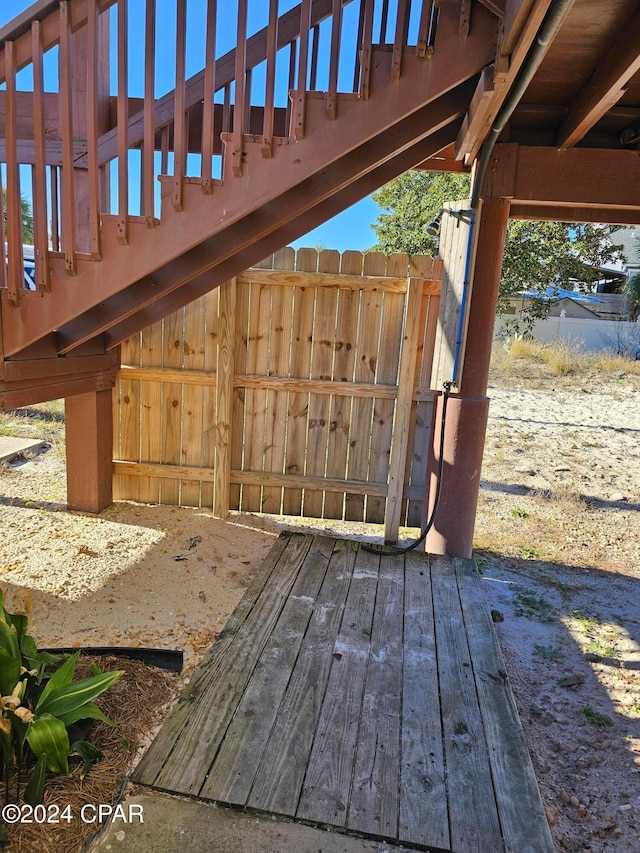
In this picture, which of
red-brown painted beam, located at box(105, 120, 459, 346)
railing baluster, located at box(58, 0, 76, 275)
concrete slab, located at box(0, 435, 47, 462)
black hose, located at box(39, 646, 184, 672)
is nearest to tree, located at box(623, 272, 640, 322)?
red-brown painted beam, located at box(105, 120, 459, 346)

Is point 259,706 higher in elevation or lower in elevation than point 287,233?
lower

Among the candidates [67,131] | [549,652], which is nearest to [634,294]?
[549,652]

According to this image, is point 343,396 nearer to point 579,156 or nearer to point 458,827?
point 579,156

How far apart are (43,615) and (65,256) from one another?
1929 millimetres

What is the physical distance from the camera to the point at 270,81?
101 inches

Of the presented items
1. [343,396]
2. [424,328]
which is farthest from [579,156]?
[343,396]

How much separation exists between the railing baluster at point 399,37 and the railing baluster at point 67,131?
149 centimetres

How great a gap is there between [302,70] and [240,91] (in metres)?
0.30

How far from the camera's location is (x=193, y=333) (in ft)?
14.5

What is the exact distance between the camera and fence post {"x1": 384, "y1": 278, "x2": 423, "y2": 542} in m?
3.92

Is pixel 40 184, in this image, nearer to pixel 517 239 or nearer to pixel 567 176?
pixel 567 176

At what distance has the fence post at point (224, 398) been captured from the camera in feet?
13.7

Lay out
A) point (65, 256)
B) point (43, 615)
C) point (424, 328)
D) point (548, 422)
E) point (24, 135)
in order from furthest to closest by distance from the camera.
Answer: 1. point (548, 422)
2. point (424, 328)
3. point (24, 135)
4. point (43, 615)
5. point (65, 256)

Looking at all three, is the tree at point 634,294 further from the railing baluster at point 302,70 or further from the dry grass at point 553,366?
the railing baluster at point 302,70
